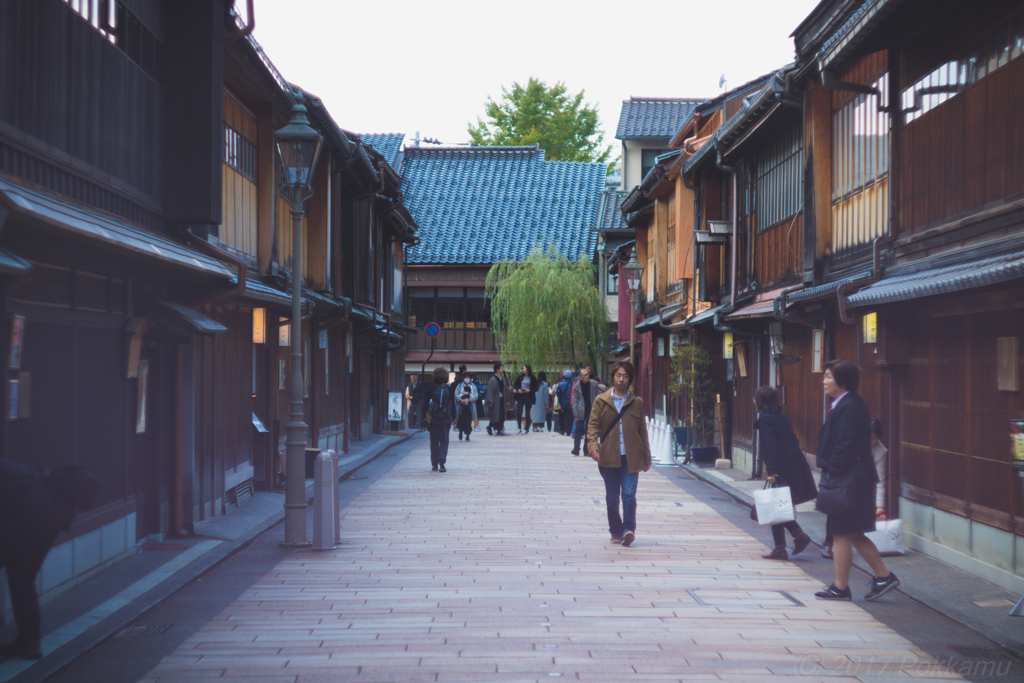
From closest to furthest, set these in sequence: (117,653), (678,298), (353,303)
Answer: (117,653) < (353,303) < (678,298)

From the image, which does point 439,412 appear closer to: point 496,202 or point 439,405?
point 439,405

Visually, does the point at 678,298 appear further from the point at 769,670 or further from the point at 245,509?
the point at 769,670

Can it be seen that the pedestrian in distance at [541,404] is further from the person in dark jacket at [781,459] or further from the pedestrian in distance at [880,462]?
the person in dark jacket at [781,459]

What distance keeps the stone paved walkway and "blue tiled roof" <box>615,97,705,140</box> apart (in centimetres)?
2446

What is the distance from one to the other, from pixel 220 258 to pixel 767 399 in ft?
21.2

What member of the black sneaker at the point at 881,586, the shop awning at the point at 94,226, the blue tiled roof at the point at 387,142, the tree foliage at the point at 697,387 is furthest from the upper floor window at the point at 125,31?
the blue tiled roof at the point at 387,142

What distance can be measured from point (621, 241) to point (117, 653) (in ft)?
115

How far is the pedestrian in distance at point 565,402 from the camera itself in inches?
1131

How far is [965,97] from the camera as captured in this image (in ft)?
29.8

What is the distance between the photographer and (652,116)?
3541cm

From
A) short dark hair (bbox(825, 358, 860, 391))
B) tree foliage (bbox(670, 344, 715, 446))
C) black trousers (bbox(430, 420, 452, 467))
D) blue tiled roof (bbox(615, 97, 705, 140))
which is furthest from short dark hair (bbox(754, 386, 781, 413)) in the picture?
blue tiled roof (bbox(615, 97, 705, 140))

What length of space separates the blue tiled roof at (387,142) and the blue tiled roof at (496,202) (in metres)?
3.84

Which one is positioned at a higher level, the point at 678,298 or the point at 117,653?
the point at 678,298

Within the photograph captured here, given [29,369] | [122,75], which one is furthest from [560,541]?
[122,75]
